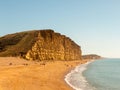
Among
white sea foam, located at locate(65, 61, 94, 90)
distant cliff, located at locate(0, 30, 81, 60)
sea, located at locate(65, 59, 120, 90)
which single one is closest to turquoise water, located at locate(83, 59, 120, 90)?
sea, located at locate(65, 59, 120, 90)

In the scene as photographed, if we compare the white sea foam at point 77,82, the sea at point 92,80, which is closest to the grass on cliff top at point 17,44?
the sea at point 92,80

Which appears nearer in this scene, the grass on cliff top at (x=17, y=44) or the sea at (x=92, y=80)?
the sea at (x=92, y=80)

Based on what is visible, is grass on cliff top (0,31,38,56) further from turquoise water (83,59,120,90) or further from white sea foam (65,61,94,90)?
white sea foam (65,61,94,90)

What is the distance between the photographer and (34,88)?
27.0 meters

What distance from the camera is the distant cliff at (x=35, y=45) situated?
87688mm

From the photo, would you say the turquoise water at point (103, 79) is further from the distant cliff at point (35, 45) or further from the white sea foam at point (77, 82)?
the distant cliff at point (35, 45)

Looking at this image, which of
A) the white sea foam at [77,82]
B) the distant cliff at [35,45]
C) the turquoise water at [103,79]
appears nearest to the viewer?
the white sea foam at [77,82]

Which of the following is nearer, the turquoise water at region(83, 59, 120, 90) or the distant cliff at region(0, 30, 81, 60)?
the turquoise water at region(83, 59, 120, 90)

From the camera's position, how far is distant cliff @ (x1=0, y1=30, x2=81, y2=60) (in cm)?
8769

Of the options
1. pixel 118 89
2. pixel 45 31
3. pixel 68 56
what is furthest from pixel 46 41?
pixel 118 89

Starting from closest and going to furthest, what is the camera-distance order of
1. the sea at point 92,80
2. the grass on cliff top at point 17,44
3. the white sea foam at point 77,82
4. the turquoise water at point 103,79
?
A: the white sea foam at point 77,82, the sea at point 92,80, the turquoise water at point 103,79, the grass on cliff top at point 17,44

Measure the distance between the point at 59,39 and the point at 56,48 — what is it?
6715 mm

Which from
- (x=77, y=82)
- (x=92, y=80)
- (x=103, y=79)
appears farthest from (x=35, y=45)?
(x=77, y=82)

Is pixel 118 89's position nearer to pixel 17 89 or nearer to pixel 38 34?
pixel 17 89
